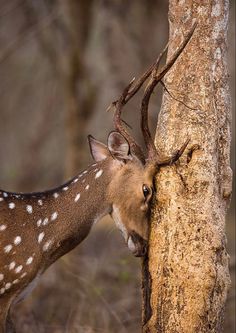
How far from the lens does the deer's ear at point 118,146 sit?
22.5ft

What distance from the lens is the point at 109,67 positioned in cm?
1416

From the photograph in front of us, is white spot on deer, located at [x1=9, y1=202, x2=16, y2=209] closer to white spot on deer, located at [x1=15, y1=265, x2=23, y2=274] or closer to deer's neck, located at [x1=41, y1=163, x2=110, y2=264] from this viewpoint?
deer's neck, located at [x1=41, y1=163, x2=110, y2=264]

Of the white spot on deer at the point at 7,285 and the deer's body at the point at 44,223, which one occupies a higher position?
the deer's body at the point at 44,223

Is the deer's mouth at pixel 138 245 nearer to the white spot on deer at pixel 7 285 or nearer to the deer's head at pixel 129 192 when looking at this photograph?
the deer's head at pixel 129 192

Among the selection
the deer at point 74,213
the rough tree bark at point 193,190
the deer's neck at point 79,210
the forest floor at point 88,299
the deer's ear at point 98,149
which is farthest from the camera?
the forest floor at point 88,299

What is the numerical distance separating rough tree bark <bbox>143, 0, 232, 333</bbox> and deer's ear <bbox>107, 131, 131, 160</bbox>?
0.29m

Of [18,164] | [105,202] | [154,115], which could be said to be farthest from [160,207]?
[18,164]

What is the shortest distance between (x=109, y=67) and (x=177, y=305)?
807 cm

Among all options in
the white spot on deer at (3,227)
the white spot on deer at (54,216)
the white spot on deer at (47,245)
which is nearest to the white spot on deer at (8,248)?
the white spot on deer at (3,227)

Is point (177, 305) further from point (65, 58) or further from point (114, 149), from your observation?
point (65, 58)

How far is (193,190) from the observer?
655 cm

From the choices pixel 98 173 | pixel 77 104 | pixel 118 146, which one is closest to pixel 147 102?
pixel 118 146

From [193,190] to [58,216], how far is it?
1.16 m

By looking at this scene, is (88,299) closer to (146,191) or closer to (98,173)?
(98,173)
